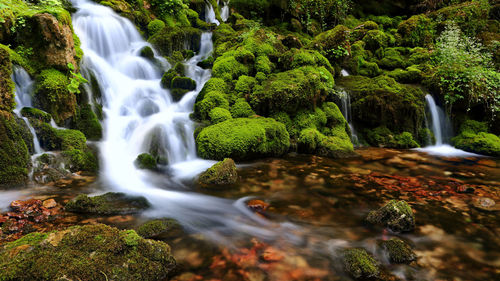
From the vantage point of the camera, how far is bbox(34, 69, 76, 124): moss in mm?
5573

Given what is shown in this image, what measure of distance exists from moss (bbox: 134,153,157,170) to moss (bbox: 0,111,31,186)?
184cm

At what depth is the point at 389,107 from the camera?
8695mm

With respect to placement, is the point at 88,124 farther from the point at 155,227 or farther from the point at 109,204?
the point at 155,227

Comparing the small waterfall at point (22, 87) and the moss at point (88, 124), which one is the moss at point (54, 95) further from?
the moss at point (88, 124)

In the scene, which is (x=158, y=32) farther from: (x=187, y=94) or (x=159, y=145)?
(x=159, y=145)

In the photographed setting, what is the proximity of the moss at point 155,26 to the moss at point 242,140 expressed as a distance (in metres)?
8.37

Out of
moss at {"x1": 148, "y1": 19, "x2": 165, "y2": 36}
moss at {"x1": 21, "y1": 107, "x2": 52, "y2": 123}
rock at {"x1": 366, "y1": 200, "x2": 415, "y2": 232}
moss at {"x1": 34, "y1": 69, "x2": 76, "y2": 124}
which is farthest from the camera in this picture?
moss at {"x1": 148, "y1": 19, "x2": 165, "y2": 36}

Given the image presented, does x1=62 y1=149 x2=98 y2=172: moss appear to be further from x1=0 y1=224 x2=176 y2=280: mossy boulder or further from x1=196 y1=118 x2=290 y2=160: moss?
x1=0 y1=224 x2=176 y2=280: mossy boulder

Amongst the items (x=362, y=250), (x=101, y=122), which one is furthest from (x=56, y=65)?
(x=362, y=250)

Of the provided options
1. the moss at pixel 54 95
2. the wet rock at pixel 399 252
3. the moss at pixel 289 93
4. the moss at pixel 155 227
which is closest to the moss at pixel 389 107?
the moss at pixel 289 93

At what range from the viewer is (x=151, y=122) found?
702 centimetres

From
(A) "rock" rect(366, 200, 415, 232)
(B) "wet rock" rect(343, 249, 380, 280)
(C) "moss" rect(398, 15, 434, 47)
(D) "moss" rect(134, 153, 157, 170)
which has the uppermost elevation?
(C) "moss" rect(398, 15, 434, 47)

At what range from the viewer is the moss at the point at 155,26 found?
12367 millimetres

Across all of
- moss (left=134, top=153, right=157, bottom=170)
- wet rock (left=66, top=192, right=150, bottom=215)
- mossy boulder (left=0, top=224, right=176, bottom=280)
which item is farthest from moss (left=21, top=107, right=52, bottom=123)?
mossy boulder (left=0, top=224, right=176, bottom=280)
